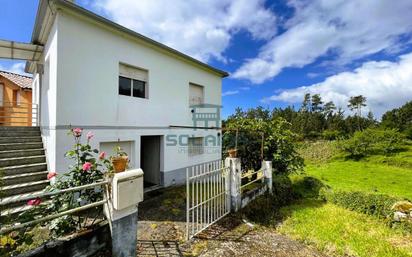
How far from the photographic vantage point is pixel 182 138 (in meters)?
11.1

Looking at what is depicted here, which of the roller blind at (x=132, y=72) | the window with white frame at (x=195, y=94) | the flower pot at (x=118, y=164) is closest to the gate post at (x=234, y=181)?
the flower pot at (x=118, y=164)

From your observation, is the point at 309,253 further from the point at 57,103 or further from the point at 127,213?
the point at 57,103

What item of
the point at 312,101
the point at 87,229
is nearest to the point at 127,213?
the point at 87,229

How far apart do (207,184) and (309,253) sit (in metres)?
3.24

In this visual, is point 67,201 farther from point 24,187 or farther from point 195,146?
point 195,146

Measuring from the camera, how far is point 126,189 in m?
3.66

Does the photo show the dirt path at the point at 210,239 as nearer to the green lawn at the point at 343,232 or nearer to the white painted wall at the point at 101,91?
the green lawn at the point at 343,232

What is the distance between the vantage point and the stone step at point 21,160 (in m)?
6.51

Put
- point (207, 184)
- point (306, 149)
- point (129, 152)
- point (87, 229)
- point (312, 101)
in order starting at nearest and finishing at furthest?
point (87, 229) < point (207, 184) < point (129, 152) < point (306, 149) < point (312, 101)

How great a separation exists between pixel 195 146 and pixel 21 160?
24.5ft

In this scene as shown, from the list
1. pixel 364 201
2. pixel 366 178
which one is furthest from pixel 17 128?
pixel 366 178

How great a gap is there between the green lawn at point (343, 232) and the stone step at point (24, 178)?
7.93 meters

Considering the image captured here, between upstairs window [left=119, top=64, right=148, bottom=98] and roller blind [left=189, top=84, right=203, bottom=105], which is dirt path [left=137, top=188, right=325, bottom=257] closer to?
upstairs window [left=119, top=64, right=148, bottom=98]

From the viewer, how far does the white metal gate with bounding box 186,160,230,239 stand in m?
6.03
